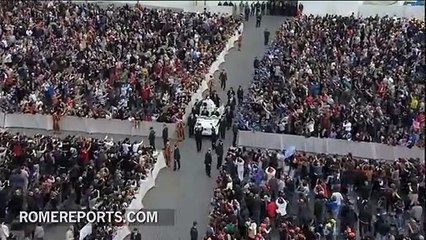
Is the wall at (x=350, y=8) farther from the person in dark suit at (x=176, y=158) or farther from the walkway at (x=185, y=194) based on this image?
the person in dark suit at (x=176, y=158)

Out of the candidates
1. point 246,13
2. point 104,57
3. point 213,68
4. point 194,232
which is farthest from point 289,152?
point 246,13

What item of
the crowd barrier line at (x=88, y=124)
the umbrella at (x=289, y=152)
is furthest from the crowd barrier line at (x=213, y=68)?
the umbrella at (x=289, y=152)

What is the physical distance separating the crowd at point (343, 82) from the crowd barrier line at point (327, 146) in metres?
0.21

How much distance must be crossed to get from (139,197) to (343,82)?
10755 millimetres

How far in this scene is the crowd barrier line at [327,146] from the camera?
2703cm

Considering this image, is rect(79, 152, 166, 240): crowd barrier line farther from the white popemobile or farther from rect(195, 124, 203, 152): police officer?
the white popemobile

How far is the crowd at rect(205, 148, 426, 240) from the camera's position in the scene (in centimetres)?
2139

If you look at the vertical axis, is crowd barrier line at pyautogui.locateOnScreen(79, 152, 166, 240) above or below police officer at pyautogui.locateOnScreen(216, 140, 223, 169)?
below

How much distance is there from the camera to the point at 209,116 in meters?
29.6

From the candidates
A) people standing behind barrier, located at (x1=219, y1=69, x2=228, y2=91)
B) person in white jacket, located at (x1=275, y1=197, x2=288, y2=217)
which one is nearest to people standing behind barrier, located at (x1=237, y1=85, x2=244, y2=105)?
people standing behind barrier, located at (x1=219, y1=69, x2=228, y2=91)

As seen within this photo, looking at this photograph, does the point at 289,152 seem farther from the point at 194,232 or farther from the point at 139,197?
the point at 194,232

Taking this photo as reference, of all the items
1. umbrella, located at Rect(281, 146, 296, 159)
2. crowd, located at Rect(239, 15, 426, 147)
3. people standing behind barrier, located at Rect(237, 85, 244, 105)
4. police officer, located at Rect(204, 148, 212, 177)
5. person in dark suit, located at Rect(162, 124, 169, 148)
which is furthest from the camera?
people standing behind barrier, located at Rect(237, 85, 244, 105)

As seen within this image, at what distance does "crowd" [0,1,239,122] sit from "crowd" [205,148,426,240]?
5409 mm

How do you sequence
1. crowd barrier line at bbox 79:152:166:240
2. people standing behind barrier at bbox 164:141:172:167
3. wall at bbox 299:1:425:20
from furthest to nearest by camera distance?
wall at bbox 299:1:425:20
people standing behind barrier at bbox 164:141:172:167
crowd barrier line at bbox 79:152:166:240
